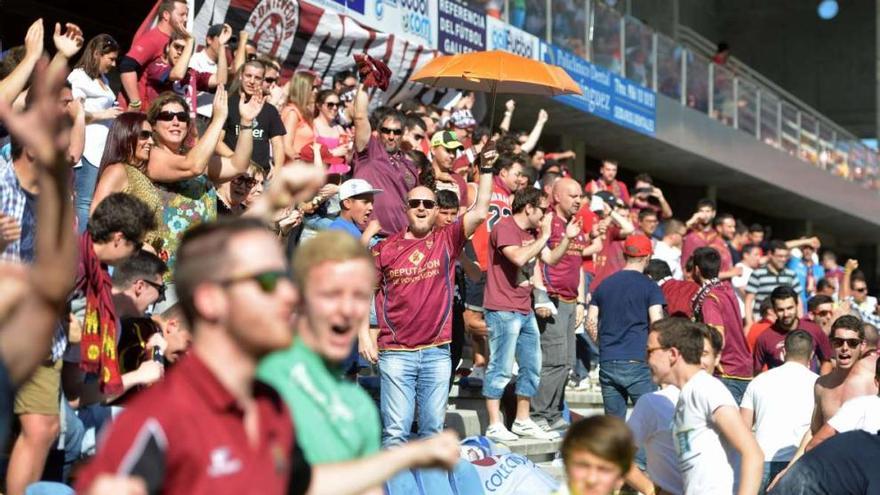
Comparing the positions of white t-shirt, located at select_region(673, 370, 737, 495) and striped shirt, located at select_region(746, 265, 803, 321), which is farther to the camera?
striped shirt, located at select_region(746, 265, 803, 321)

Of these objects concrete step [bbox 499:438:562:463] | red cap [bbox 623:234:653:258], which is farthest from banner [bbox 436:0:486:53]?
concrete step [bbox 499:438:562:463]

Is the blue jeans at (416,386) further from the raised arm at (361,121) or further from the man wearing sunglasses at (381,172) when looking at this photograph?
the raised arm at (361,121)

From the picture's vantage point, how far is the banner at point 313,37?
437 inches

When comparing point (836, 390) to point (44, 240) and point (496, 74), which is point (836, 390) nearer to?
point (496, 74)

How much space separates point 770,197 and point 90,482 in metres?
26.7

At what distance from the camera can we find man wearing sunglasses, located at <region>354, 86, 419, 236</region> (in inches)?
370

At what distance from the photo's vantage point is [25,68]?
6.47 m

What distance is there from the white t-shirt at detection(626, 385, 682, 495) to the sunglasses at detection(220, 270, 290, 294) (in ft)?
12.8

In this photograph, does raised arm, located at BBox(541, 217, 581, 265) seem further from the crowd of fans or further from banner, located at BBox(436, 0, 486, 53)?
banner, located at BBox(436, 0, 486, 53)

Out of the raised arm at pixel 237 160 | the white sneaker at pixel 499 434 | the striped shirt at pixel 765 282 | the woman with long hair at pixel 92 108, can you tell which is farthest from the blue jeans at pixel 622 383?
the striped shirt at pixel 765 282

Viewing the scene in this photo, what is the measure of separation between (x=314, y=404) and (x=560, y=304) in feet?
22.7

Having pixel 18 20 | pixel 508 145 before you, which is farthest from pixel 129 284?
pixel 18 20

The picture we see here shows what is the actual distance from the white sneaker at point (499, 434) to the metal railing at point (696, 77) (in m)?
8.22

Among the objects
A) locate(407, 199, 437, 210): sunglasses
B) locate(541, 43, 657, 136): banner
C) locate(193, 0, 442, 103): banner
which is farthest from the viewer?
locate(541, 43, 657, 136): banner
